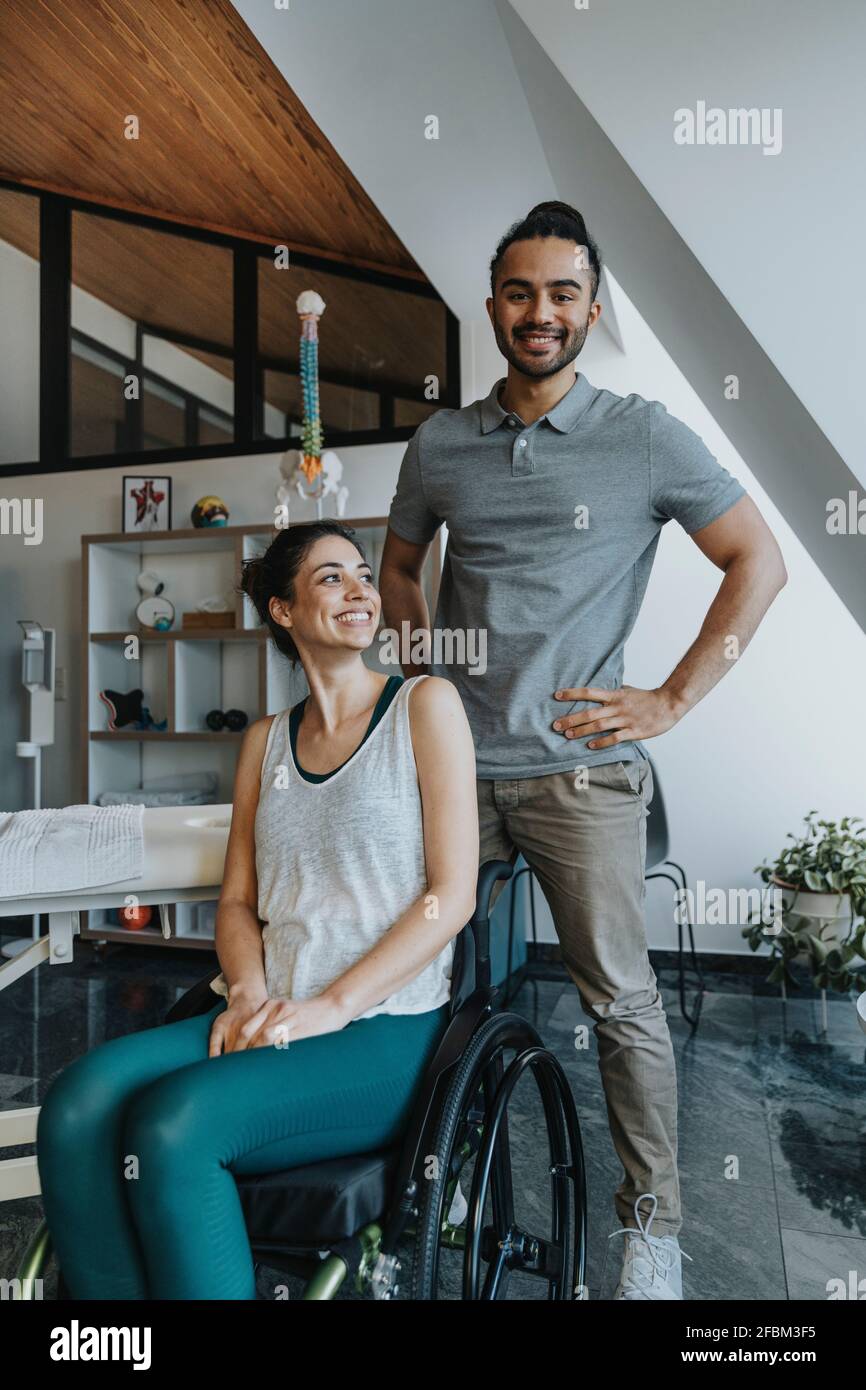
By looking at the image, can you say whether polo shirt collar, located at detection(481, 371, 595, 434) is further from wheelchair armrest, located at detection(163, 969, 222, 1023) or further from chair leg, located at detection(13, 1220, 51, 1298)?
chair leg, located at detection(13, 1220, 51, 1298)

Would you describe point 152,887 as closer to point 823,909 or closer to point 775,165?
point 775,165

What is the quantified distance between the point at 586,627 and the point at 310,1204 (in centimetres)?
90

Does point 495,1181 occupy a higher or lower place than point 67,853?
lower

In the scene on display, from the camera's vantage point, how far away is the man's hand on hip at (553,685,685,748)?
1.50 m

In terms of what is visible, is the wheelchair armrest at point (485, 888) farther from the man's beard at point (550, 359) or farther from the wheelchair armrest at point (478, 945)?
the man's beard at point (550, 359)

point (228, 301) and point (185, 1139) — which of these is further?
point (228, 301)

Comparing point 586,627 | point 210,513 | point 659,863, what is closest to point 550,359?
point 586,627

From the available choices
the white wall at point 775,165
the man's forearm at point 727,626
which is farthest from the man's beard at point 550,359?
the man's forearm at point 727,626

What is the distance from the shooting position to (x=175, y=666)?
4.18 metres

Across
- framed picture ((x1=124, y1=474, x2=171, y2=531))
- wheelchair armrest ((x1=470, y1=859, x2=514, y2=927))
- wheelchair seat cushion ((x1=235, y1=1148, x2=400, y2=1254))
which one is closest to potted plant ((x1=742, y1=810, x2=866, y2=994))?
wheelchair armrest ((x1=470, y1=859, x2=514, y2=927))

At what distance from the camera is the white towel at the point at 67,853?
1.36m

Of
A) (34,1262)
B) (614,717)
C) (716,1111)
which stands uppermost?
(614,717)

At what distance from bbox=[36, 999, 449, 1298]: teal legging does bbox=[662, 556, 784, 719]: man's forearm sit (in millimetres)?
760
